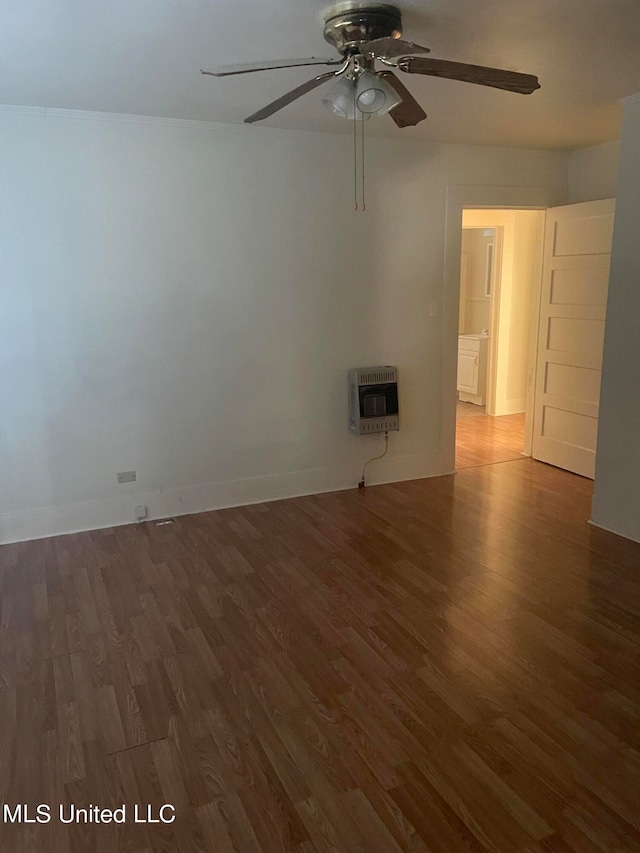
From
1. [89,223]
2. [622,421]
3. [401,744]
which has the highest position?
[89,223]

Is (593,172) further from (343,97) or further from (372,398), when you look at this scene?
(343,97)

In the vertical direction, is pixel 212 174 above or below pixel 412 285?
above

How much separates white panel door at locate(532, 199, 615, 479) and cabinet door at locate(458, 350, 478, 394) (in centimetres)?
224

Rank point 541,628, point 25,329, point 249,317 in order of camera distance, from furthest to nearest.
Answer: point 249,317
point 25,329
point 541,628

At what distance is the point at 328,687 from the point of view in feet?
8.04

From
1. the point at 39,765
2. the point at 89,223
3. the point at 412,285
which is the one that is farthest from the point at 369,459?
the point at 39,765

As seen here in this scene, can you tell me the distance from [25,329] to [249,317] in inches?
55.0

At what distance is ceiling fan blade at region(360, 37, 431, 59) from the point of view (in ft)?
6.58

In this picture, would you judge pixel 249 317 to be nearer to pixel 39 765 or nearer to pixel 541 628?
pixel 541 628

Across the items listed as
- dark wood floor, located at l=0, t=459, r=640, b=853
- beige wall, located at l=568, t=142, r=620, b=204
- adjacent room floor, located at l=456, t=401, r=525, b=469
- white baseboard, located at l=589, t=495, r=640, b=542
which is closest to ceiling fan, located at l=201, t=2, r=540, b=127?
dark wood floor, located at l=0, t=459, r=640, b=853

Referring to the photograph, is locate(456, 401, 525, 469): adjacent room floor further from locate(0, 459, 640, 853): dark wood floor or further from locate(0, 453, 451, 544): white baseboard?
locate(0, 459, 640, 853): dark wood floor

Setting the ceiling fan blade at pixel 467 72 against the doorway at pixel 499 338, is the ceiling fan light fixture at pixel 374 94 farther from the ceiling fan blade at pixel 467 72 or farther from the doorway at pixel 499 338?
the doorway at pixel 499 338

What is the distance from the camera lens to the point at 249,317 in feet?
14.0

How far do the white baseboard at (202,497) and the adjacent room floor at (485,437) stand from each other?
0.63 metres
